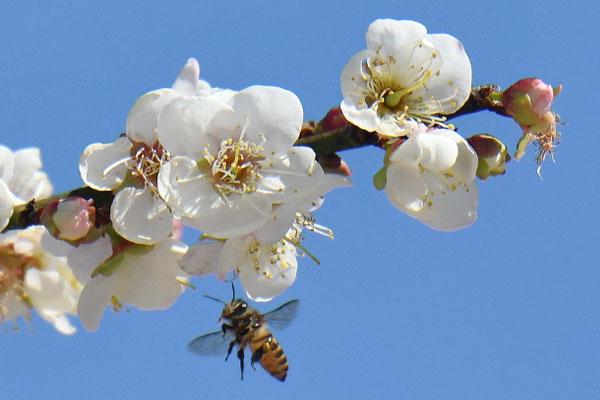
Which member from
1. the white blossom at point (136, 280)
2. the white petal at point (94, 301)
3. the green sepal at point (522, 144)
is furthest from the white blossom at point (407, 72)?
the white petal at point (94, 301)

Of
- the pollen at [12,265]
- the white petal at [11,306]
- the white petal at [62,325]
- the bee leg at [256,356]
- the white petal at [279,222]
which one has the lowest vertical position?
the bee leg at [256,356]

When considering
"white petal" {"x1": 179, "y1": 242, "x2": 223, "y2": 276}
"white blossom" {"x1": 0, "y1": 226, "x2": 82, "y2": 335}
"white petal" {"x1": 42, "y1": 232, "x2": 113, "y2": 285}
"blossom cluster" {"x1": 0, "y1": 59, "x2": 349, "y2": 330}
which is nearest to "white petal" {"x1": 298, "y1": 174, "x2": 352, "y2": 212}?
"blossom cluster" {"x1": 0, "y1": 59, "x2": 349, "y2": 330}

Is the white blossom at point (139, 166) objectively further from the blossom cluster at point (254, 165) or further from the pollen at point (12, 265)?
the pollen at point (12, 265)

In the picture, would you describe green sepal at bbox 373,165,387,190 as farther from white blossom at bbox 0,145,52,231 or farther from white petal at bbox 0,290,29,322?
white petal at bbox 0,290,29,322

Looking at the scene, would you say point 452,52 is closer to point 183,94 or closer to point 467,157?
point 467,157

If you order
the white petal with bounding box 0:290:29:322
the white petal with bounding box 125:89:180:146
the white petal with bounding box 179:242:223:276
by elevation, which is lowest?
the white petal with bounding box 0:290:29:322

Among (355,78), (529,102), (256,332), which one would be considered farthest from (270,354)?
(529,102)

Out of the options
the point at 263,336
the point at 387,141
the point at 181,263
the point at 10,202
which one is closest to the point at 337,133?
the point at 387,141
